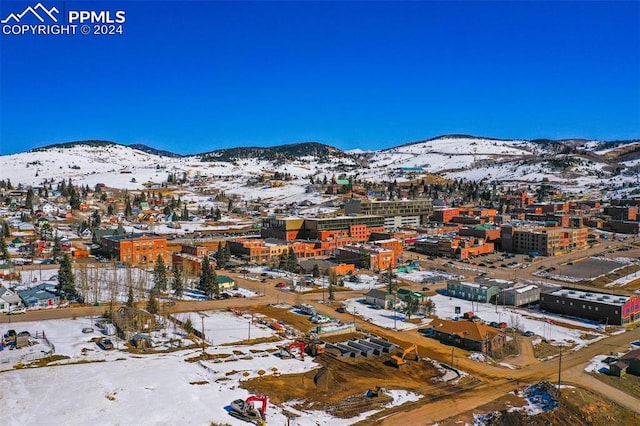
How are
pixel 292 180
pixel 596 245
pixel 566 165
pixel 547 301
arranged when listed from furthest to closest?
1. pixel 566 165
2. pixel 292 180
3. pixel 596 245
4. pixel 547 301

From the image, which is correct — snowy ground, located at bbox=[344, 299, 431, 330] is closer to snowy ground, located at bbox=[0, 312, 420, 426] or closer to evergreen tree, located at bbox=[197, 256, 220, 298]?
snowy ground, located at bbox=[0, 312, 420, 426]

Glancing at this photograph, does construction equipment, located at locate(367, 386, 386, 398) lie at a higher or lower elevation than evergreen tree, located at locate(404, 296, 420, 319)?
lower

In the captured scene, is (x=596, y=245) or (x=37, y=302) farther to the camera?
(x=596, y=245)

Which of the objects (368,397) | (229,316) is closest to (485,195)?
(229,316)

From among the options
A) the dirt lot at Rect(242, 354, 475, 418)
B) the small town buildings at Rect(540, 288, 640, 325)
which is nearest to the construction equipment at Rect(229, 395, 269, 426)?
the dirt lot at Rect(242, 354, 475, 418)

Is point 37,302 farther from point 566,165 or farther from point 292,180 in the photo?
point 566,165

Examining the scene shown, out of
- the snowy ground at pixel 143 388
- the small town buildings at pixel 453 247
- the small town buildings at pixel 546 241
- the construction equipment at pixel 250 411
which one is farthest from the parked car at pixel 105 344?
the small town buildings at pixel 546 241

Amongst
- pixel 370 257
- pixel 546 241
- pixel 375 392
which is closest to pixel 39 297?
pixel 375 392
